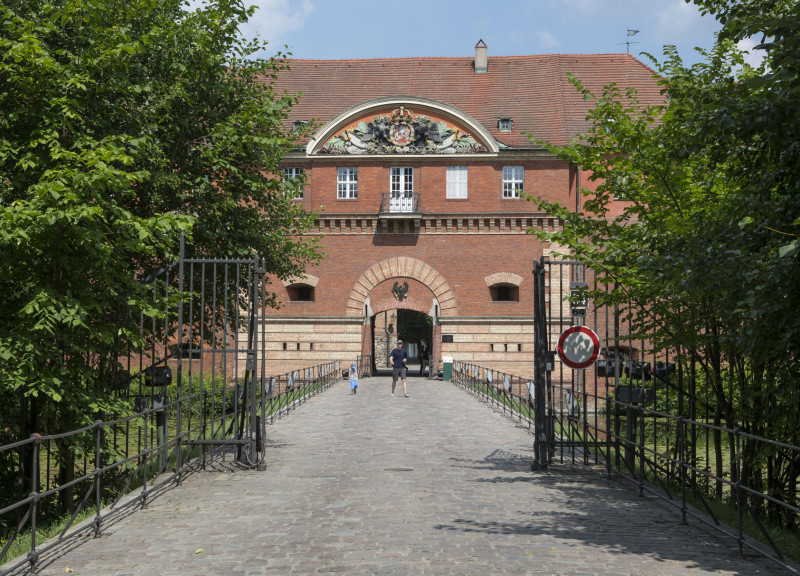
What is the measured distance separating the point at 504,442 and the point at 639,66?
108ft

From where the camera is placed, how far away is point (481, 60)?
44.5 m

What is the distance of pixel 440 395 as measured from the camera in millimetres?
29891

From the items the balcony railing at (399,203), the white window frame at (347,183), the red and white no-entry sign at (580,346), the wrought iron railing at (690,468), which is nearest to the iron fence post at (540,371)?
the wrought iron railing at (690,468)

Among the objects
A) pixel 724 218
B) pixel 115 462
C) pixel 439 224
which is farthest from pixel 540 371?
pixel 439 224

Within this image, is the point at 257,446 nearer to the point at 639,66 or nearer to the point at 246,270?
the point at 246,270

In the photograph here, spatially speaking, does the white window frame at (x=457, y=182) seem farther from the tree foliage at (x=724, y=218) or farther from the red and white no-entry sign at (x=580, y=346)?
the red and white no-entry sign at (x=580, y=346)

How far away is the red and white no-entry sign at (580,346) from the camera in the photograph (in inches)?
496

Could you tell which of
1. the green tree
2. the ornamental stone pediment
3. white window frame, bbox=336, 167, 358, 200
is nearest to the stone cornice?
white window frame, bbox=336, 167, 358, 200

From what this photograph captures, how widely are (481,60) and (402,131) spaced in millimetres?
6865

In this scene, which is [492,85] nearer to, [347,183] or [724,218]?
[347,183]

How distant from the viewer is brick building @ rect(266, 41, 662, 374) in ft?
132

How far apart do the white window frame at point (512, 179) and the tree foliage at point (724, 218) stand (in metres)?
26.4

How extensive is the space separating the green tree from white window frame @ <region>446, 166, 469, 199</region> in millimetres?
24717

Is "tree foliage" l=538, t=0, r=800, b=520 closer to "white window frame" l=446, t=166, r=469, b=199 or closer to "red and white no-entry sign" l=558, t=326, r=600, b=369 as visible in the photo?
"red and white no-entry sign" l=558, t=326, r=600, b=369
